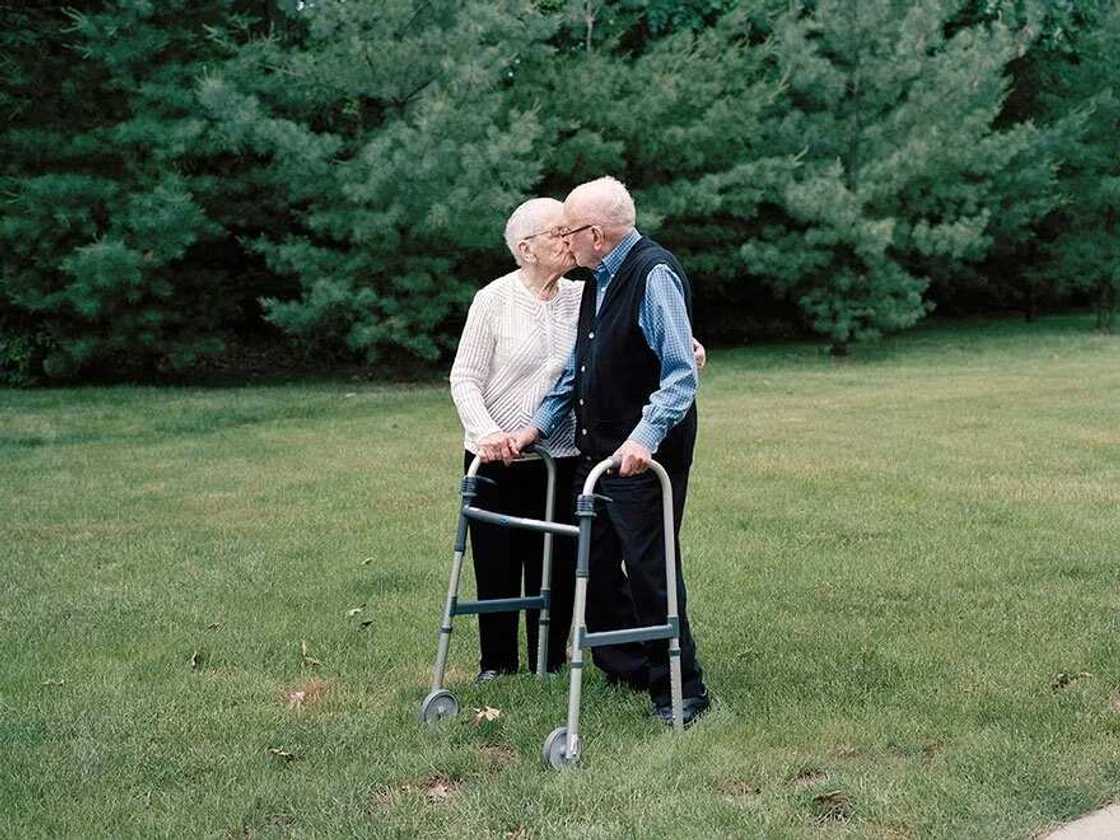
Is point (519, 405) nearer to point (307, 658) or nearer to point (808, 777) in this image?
point (307, 658)

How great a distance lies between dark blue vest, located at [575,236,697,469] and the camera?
186 inches

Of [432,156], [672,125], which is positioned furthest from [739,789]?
[672,125]

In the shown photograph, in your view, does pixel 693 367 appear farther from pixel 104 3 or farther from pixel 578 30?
pixel 578 30

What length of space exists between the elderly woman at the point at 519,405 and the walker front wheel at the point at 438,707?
473 mm

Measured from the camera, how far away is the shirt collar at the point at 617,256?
478 cm

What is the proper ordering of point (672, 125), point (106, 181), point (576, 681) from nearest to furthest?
1. point (576, 681)
2. point (106, 181)
3. point (672, 125)

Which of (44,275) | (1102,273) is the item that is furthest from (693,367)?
(1102,273)

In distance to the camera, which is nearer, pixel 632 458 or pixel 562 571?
pixel 632 458

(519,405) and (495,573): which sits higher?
(519,405)

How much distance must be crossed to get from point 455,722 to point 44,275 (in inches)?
615

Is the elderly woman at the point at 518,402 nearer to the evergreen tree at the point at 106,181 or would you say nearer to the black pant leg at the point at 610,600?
the black pant leg at the point at 610,600

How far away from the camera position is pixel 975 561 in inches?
292

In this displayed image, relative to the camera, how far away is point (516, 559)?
5559 millimetres

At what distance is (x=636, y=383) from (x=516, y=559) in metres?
1.08
